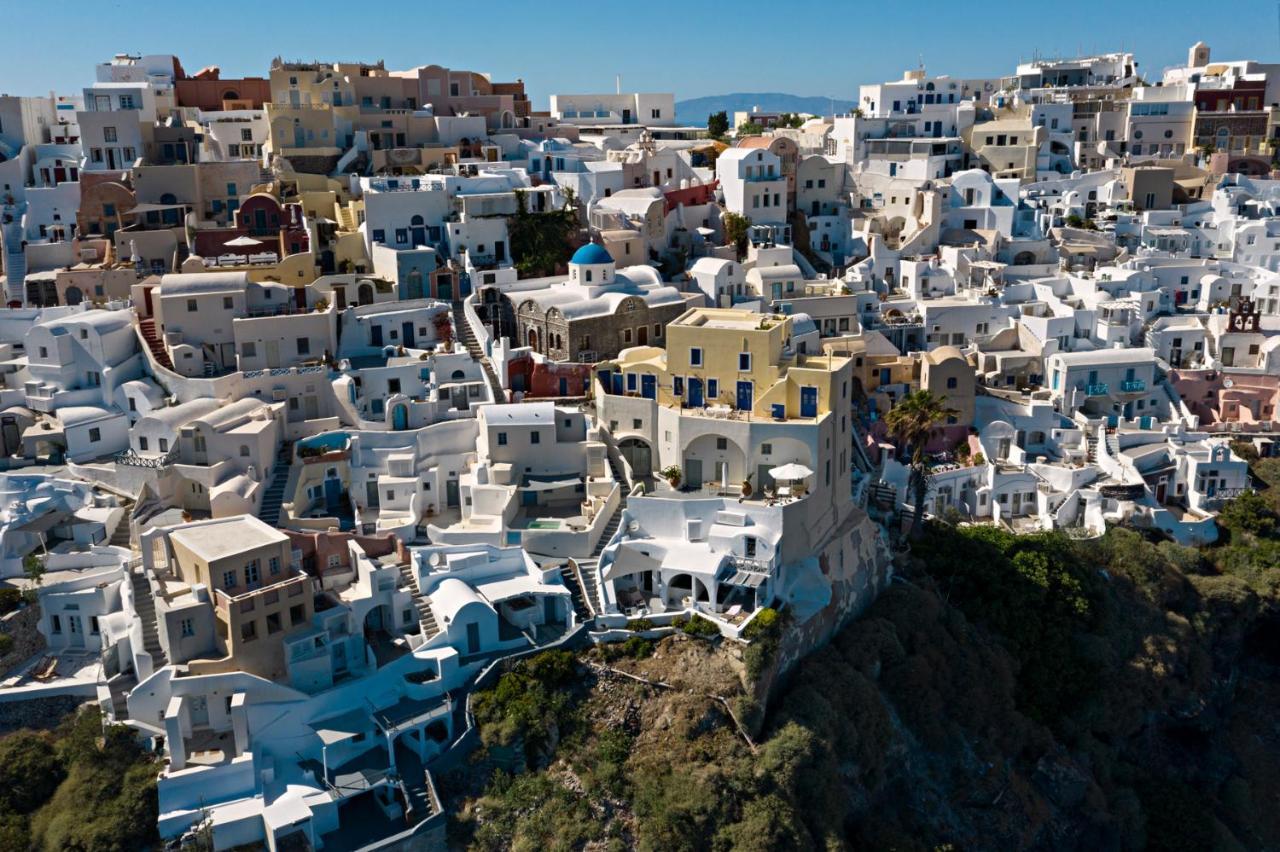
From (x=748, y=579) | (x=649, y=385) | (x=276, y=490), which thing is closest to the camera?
(x=748, y=579)

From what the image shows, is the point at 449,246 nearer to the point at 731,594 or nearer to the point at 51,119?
the point at 731,594

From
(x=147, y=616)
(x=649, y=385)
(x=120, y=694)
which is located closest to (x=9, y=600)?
(x=147, y=616)

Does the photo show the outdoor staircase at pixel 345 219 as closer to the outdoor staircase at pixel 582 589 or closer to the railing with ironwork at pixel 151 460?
the railing with ironwork at pixel 151 460

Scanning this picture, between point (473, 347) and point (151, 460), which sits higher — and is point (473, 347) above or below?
above

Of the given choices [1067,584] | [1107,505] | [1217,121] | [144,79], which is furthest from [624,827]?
[1217,121]

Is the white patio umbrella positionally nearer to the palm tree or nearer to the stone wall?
the palm tree

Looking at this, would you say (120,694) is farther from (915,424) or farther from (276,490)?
(915,424)

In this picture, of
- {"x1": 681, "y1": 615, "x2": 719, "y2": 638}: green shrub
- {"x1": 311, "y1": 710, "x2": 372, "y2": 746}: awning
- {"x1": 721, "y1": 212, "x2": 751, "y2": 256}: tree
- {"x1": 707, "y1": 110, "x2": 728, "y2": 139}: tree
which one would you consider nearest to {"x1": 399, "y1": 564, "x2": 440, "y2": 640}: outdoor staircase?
{"x1": 311, "y1": 710, "x2": 372, "y2": 746}: awning
